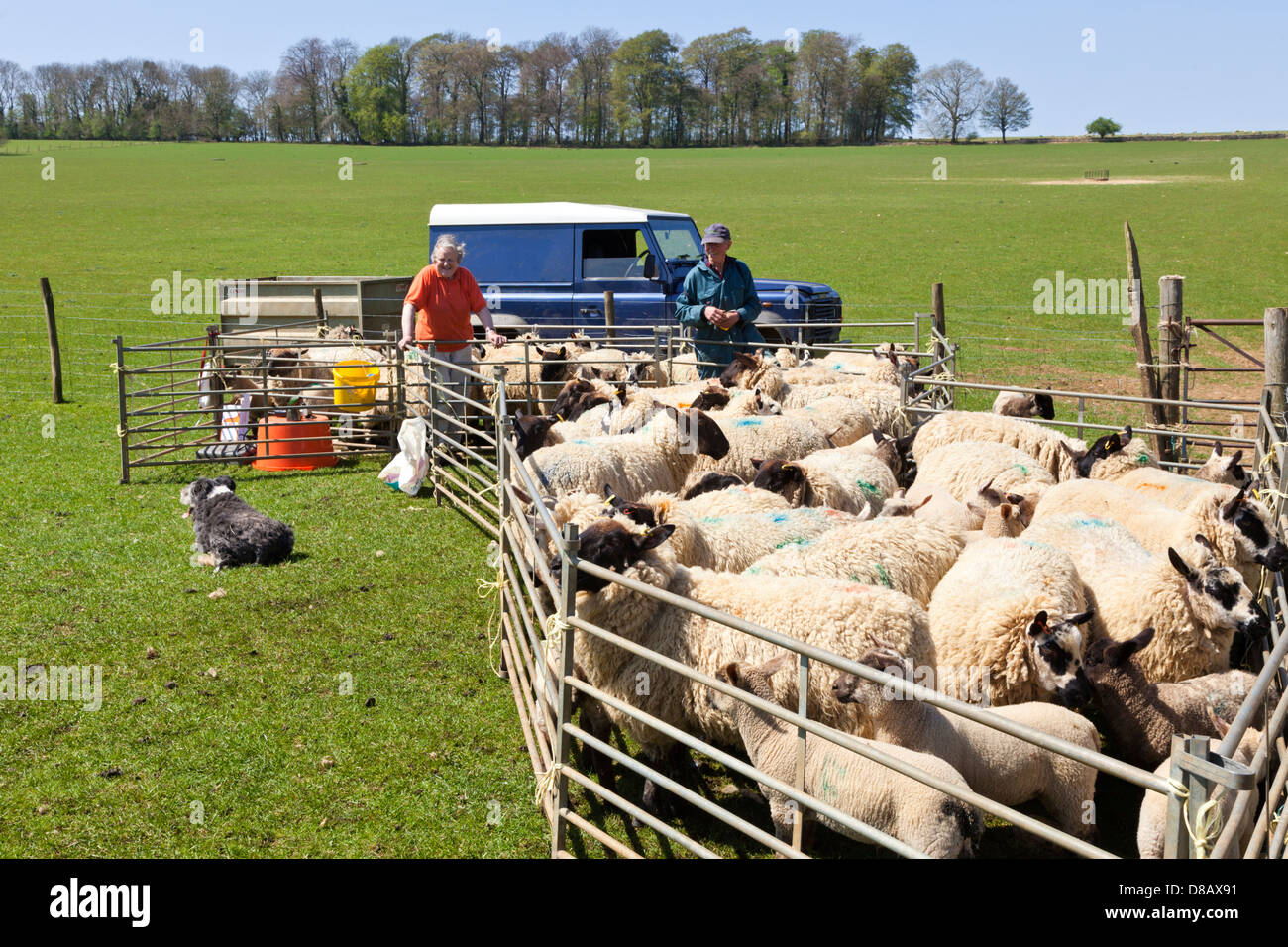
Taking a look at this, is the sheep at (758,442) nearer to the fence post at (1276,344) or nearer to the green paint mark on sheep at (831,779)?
the fence post at (1276,344)

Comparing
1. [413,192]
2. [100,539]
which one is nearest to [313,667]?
[100,539]

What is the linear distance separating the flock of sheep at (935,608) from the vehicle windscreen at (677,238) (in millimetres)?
8023

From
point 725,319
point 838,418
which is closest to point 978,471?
point 838,418

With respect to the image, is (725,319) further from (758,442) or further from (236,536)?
(236,536)

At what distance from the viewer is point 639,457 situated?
24.7ft

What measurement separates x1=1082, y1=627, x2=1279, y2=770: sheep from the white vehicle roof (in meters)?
11.1

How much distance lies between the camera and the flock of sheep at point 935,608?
4.13m

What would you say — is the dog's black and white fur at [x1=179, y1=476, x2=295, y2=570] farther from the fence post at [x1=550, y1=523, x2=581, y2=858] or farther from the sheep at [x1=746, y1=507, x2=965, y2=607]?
the fence post at [x1=550, y1=523, x2=581, y2=858]

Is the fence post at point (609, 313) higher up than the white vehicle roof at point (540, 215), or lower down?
lower down

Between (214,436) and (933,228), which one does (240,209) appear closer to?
(933,228)

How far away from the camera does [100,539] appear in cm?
832

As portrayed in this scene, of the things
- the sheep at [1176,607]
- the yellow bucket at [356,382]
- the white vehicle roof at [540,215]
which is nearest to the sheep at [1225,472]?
the sheep at [1176,607]

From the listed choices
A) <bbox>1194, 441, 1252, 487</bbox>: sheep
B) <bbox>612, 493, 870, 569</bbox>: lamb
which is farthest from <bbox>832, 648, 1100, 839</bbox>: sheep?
<bbox>1194, 441, 1252, 487</bbox>: sheep

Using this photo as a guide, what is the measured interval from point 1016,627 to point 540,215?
11.6 m
